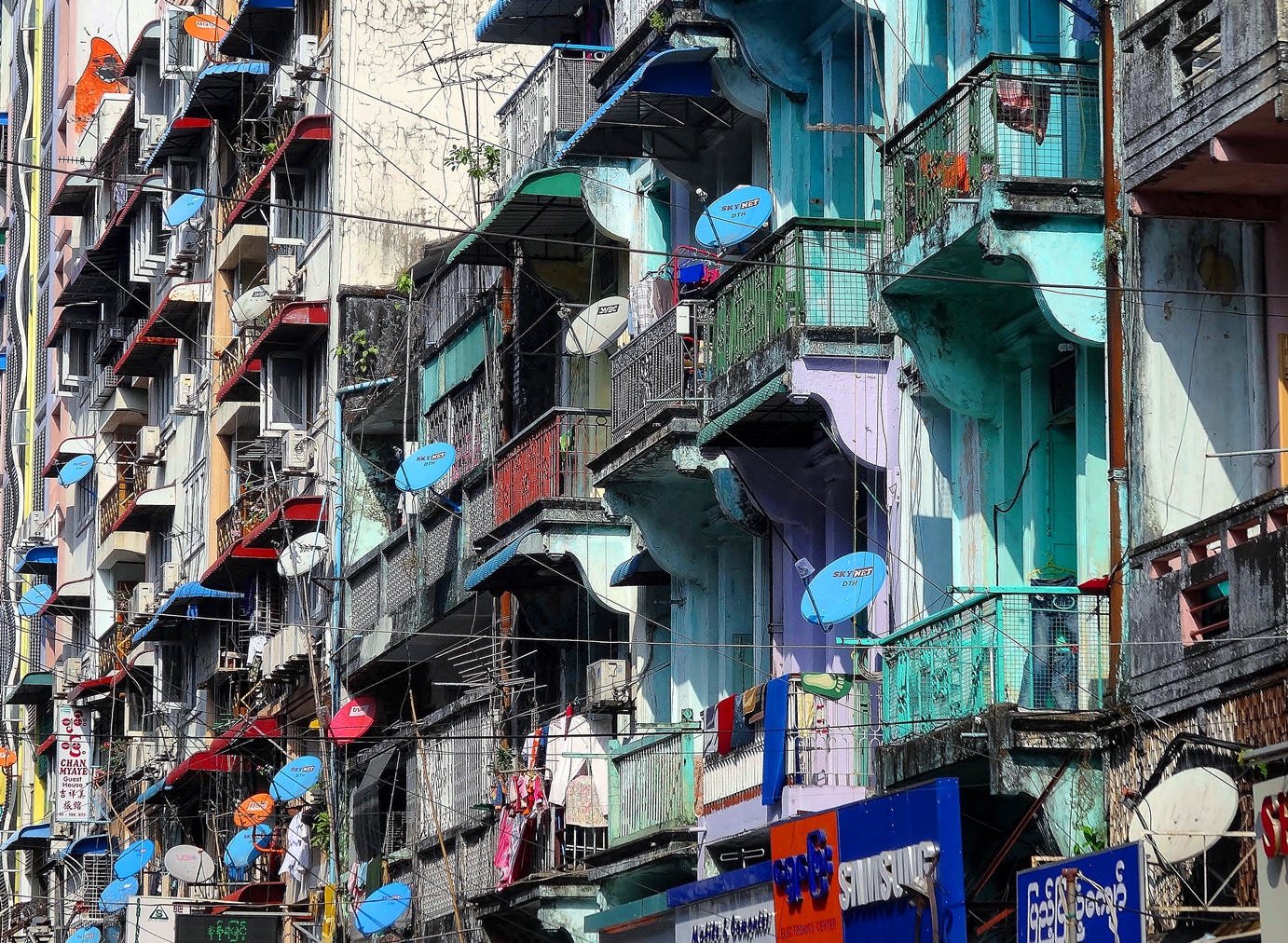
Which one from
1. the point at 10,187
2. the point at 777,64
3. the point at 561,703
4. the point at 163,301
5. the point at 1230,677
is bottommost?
the point at 1230,677

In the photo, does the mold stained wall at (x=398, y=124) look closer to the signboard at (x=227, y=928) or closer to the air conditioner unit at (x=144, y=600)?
the signboard at (x=227, y=928)

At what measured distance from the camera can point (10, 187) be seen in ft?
249

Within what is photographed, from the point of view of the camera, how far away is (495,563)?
1066 inches

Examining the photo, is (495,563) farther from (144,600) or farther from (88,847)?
(88,847)

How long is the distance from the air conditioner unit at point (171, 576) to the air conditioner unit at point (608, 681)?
23.9 m

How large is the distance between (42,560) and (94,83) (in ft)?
37.5

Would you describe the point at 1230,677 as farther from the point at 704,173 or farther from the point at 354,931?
the point at 354,931

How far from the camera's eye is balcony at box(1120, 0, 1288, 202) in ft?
47.3

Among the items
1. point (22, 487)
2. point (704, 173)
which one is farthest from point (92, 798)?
point (704, 173)

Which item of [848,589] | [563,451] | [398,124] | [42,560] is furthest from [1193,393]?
[42,560]

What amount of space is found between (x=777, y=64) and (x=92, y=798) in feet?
115

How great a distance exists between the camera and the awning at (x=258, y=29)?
137 ft

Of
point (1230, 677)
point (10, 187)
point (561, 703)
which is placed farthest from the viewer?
point (10, 187)

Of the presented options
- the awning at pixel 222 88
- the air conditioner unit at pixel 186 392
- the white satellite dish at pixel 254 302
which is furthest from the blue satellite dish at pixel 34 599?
the white satellite dish at pixel 254 302
